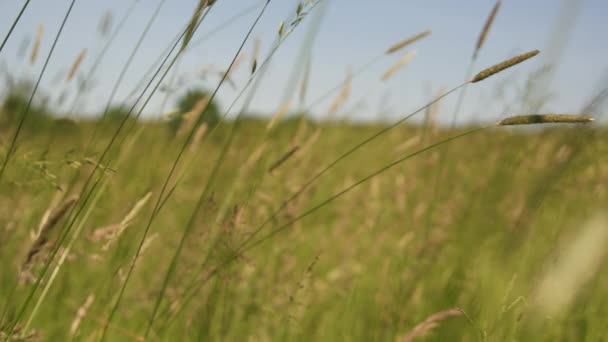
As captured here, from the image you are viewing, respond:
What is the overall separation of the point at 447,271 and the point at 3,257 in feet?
5.91

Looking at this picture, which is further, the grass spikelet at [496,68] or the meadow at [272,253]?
the meadow at [272,253]

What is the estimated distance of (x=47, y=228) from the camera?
0.87m

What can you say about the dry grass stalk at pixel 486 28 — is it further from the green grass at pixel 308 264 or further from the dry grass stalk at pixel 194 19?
the dry grass stalk at pixel 194 19

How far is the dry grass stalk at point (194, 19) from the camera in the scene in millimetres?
863

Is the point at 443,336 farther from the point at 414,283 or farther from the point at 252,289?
the point at 252,289

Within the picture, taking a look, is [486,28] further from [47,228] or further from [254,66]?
[47,228]

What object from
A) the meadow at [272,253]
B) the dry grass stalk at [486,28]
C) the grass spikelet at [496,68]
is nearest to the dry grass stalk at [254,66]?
the meadow at [272,253]

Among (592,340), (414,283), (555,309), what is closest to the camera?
(592,340)

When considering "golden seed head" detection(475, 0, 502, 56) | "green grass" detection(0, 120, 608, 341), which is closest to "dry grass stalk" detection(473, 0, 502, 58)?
"golden seed head" detection(475, 0, 502, 56)

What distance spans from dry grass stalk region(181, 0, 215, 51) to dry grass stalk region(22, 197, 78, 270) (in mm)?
345

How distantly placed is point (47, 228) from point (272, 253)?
3.48 feet

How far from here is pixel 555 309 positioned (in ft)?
4.40

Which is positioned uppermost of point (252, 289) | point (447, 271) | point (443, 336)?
point (447, 271)

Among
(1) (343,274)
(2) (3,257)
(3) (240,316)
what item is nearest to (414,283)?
(1) (343,274)
